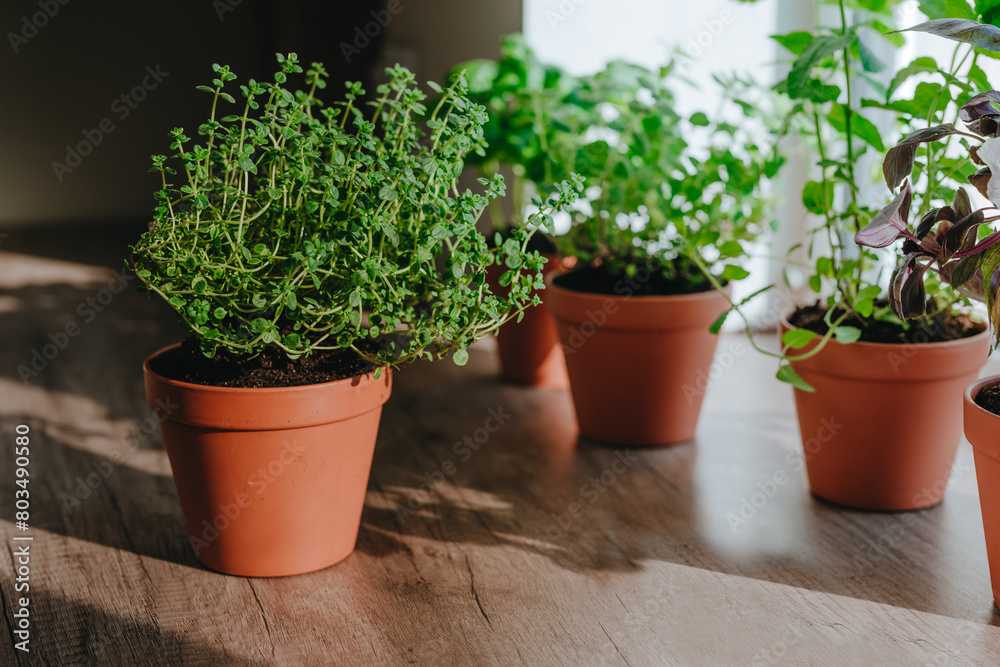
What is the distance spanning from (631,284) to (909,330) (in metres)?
0.47

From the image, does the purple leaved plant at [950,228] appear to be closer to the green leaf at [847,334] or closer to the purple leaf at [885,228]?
the purple leaf at [885,228]

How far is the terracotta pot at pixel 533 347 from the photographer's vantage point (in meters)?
1.83

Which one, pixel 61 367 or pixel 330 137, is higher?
pixel 330 137

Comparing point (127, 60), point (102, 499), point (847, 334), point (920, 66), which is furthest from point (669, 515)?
point (127, 60)

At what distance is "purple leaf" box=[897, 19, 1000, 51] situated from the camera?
83 cm

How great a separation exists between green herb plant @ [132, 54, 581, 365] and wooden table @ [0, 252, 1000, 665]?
0.32 metres

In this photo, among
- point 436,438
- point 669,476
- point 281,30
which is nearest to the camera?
point 669,476

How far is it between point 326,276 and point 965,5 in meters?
0.85

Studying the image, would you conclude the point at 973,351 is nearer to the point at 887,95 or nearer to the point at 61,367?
the point at 887,95

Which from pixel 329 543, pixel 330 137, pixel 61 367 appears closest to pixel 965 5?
pixel 330 137

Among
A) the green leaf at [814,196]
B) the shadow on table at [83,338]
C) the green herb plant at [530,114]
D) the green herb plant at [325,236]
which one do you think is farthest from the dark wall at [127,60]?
the green leaf at [814,196]

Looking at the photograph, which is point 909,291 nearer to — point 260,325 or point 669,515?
point 669,515

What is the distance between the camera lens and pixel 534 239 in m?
1.95

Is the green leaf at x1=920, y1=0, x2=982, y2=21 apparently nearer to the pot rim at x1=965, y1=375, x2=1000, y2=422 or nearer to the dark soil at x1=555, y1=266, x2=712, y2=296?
the pot rim at x1=965, y1=375, x2=1000, y2=422
